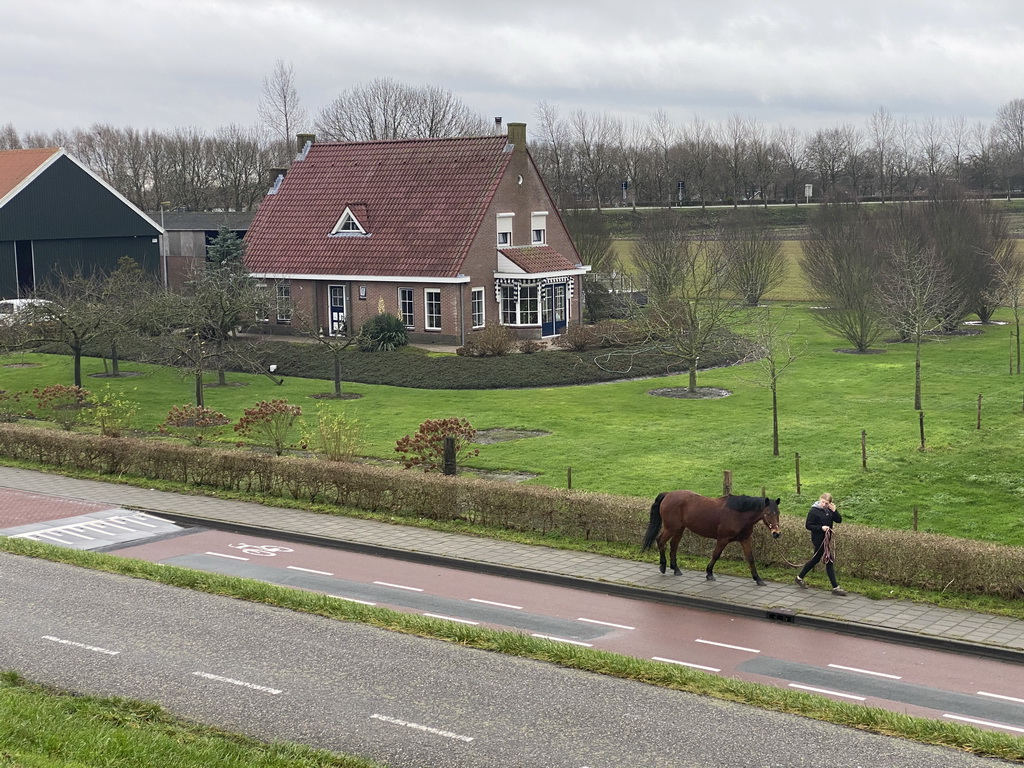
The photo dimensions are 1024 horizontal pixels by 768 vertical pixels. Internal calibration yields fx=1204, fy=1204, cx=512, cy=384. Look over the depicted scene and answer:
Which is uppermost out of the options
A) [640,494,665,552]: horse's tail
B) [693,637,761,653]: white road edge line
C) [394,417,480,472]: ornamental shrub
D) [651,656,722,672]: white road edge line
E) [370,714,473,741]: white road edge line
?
[394,417,480,472]: ornamental shrub

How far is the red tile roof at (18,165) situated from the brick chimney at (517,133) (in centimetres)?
2529

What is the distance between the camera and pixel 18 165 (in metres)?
60.3

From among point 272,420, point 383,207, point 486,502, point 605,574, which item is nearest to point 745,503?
point 605,574

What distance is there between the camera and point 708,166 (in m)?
121

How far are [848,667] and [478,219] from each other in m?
35.4

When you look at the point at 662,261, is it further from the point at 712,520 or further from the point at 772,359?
the point at 712,520

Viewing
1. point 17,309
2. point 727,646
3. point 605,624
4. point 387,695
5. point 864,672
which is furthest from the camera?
point 17,309

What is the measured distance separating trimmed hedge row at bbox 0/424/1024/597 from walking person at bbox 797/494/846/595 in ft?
1.84

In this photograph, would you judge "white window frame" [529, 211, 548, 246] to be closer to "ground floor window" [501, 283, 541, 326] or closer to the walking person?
"ground floor window" [501, 283, 541, 326]

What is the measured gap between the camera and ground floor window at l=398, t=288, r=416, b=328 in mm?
48719

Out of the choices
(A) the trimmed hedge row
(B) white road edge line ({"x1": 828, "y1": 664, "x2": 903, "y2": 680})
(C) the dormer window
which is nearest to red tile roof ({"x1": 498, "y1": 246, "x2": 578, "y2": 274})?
(C) the dormer window

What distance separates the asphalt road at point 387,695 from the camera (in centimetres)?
1160

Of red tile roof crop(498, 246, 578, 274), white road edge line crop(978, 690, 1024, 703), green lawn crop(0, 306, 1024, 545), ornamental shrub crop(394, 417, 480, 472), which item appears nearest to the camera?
white road edge line crop(978, 690, 1024, 703)

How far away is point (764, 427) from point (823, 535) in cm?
1332
